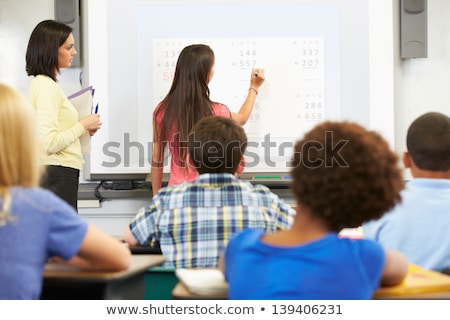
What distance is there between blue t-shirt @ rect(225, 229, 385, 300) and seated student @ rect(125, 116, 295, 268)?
0.66 metres

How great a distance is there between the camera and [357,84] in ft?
12.2

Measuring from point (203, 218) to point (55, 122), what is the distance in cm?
123

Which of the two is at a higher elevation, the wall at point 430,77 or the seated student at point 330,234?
the wall at point 430,77

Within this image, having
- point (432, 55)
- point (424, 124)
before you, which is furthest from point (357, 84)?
point (424, 124)

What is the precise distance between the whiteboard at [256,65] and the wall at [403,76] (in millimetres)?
138

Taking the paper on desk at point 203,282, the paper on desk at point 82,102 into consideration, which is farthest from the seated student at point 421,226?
the paper on desk at point 82,102

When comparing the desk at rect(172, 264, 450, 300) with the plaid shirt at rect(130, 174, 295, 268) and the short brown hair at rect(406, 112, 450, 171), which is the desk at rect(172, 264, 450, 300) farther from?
the short brown hair at rect(406, 112, 450, 171)

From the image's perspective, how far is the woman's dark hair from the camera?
9.82 feet

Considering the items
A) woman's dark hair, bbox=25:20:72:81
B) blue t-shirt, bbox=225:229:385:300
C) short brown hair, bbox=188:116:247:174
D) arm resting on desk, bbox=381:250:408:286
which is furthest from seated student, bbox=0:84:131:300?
woman's dark hair, bbox=25:20:72:81

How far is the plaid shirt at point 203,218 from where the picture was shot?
1968 mm

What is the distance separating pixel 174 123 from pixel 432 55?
1628mm

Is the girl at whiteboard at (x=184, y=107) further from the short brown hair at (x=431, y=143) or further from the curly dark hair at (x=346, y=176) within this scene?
the curly dark hair at (x=346, y=176)

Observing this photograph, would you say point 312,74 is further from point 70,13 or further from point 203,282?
point 203,282
